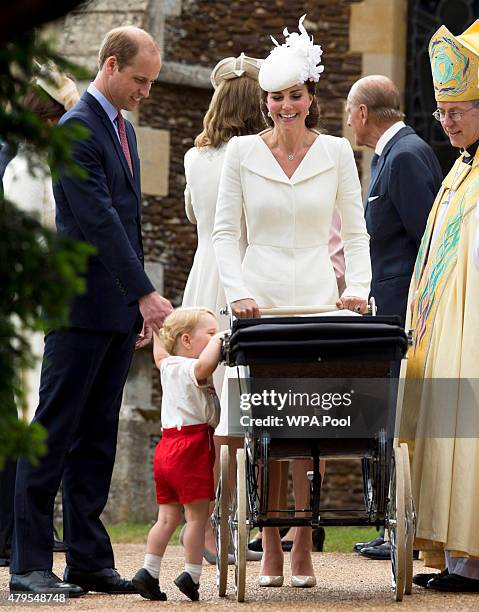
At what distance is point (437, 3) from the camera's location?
1201cm

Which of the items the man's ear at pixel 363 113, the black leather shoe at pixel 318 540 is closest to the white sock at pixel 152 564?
the black leather shoe at pixel 318 540

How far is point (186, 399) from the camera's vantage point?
17.8ft

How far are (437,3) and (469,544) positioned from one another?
7.43m

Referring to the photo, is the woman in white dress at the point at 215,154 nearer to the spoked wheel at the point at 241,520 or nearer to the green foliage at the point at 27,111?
the spoked wheel at the point at 241,520

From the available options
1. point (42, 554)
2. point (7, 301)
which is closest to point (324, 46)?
point (42, 554)

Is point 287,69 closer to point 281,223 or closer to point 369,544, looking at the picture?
point 281,223

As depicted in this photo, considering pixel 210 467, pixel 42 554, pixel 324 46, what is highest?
pixel 324 46

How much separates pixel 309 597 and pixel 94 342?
1.24 meters

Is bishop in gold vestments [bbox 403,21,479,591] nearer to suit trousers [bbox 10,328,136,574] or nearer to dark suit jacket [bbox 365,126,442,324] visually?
dark suit jacket [bbox 365,126,442,324]

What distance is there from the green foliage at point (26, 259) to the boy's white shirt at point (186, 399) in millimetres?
3069

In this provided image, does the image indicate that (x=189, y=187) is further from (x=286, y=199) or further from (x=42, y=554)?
(x=42, y=554)

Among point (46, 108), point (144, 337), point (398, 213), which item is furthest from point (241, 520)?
point (398, 213)

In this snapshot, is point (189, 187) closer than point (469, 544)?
No

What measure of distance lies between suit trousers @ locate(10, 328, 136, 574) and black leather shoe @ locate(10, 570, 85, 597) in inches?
1.0
